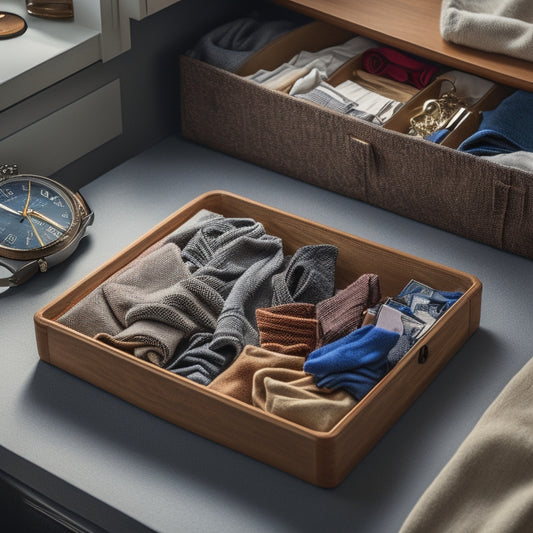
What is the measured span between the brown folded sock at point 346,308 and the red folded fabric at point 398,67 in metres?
0.58

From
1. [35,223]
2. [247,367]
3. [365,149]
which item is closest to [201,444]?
[247,367]

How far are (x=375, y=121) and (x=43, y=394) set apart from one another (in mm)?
753

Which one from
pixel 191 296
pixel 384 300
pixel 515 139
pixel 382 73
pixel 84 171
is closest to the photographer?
pixel 191 296

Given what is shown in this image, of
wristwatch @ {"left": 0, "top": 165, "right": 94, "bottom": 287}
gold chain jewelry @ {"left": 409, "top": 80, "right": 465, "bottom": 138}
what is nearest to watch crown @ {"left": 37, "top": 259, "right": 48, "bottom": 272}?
wristwatch @ {"left": 0, "top": 165, "right": 94, "bottom": 287}

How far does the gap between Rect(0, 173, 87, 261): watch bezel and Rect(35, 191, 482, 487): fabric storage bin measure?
0.33ft

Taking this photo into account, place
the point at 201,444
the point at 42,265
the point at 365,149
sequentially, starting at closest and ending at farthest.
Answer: the point at 201,444, the point at 42,265, the point at 365,149

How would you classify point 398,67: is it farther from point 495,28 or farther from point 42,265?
point 42,265

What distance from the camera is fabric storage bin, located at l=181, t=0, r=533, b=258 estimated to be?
1644 millimetres

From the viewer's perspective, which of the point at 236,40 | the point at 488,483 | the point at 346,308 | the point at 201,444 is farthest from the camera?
the point at 236,40

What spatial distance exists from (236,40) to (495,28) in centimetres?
48

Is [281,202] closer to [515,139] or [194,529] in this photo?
[515,139]

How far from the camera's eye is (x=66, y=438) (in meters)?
1.34

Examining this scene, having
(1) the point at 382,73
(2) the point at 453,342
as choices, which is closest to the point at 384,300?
(2) the point at 453,342

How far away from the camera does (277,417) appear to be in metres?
1.27
